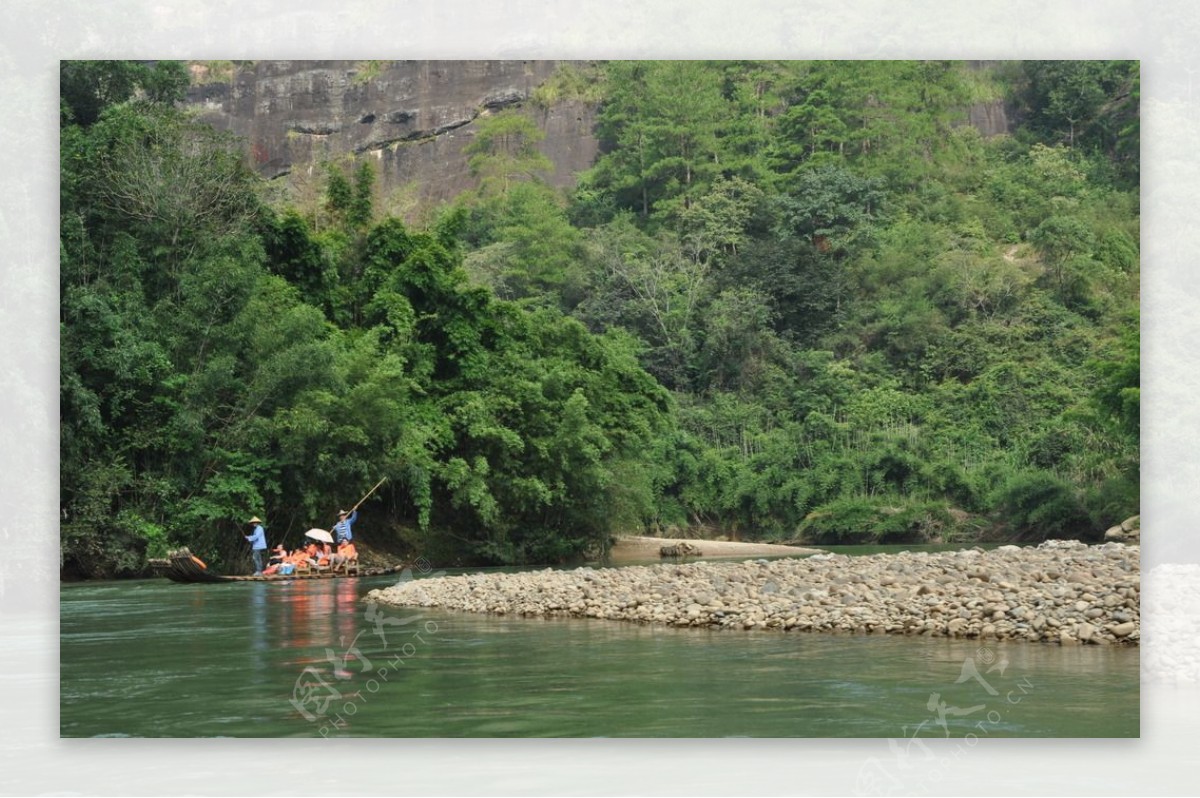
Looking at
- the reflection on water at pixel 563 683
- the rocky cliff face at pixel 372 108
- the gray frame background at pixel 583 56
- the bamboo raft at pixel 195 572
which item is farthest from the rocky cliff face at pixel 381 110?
the reflection on water at pixel 563 683

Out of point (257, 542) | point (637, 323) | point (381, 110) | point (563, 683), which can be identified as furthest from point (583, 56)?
point (637, 323)

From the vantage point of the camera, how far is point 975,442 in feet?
52.0

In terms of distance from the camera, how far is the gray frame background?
7.00 m

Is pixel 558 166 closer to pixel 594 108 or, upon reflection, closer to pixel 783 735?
pixel 594 108

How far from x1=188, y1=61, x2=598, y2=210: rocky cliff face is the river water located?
3468 mm

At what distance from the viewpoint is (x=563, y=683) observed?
27.9 feet

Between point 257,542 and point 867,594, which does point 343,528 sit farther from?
point 867,594

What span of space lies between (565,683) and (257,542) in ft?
22.6

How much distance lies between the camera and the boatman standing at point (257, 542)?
14516 mm

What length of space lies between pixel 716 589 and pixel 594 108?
394 centimetres

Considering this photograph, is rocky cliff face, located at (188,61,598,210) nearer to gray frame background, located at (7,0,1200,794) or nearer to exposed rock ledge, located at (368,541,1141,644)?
gray frame background, located at (7,0,1200,794)

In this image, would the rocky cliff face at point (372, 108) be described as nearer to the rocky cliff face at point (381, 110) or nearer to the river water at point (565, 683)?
the rocky cliff face at point (381, 110)

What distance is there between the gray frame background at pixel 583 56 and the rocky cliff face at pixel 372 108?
0.23 metres

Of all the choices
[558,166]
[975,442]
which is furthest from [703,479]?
[558,166]
